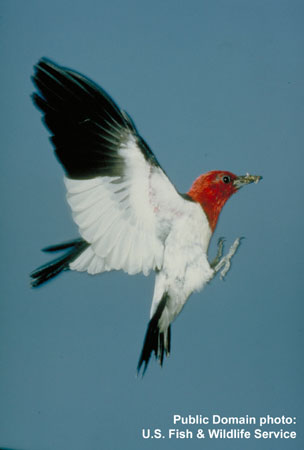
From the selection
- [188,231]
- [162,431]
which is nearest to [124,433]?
[162,431]

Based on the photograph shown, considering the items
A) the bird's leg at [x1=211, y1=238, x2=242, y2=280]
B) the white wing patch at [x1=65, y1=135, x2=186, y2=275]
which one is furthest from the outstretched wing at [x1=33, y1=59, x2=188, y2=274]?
the bird's leg at [x1=211, y1=238, x2=242, y2=280]

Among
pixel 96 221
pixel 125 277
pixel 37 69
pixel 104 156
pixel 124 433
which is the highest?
pixel 37 69

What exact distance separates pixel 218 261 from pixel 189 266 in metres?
0.07

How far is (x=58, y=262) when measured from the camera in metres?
1.08

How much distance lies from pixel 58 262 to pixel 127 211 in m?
0.23

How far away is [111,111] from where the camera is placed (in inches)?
34.2

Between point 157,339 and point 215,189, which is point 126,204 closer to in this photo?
point 215,189

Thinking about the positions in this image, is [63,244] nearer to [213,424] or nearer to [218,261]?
[218,261]

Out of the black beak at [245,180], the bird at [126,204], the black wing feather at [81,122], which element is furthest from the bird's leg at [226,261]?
the black wing feather at [81,122]

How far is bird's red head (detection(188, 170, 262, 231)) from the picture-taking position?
1.01 m

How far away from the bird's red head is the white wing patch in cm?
5

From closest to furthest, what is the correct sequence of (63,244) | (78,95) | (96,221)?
(78,95) < (96,221) < (63,244)

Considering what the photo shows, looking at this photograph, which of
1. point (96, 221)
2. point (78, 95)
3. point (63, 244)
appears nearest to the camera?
point (78, 95)

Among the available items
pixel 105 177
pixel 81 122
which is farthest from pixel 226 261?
pixel 81 122
